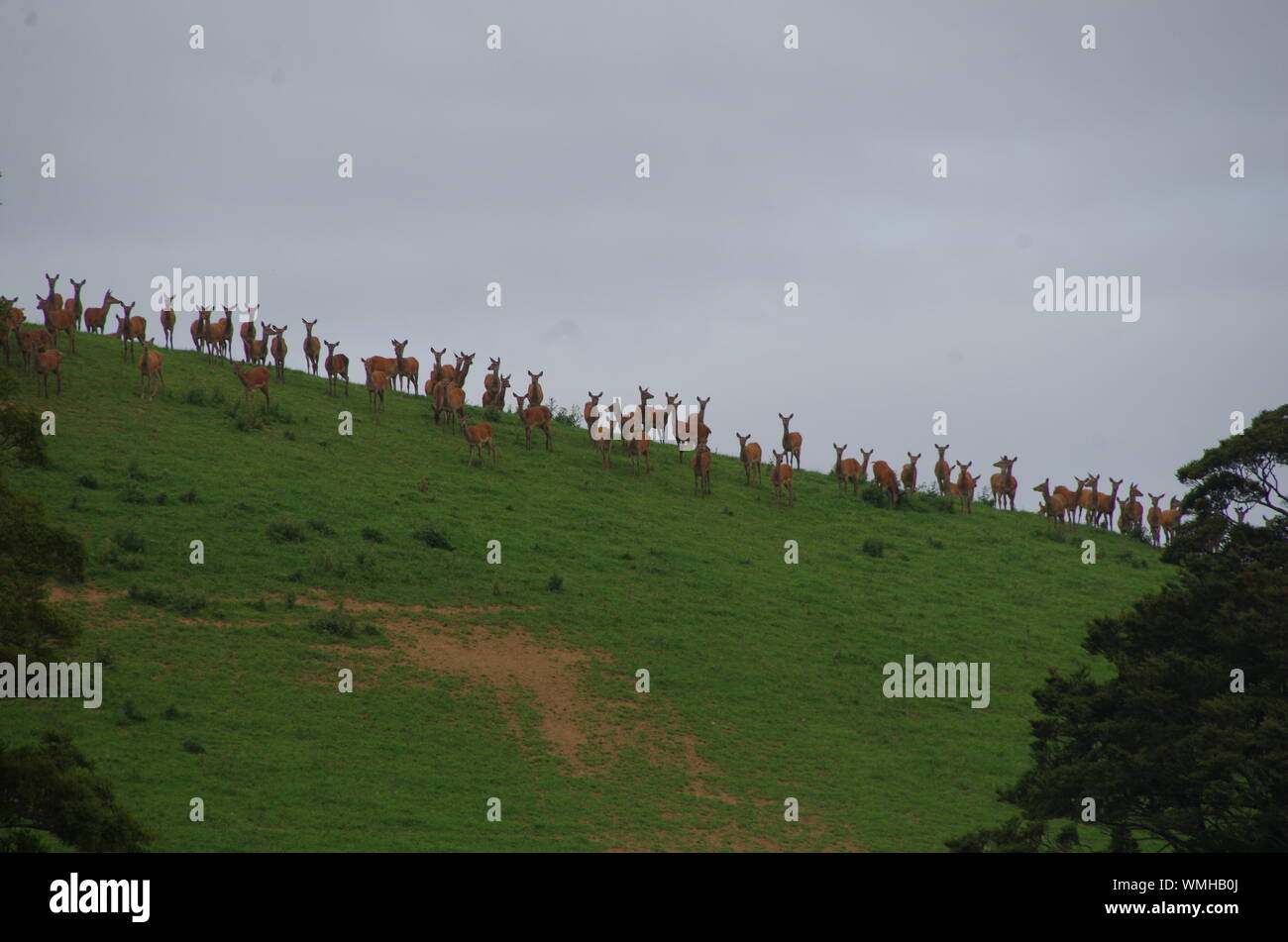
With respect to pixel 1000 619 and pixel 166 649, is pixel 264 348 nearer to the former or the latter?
pixel 166 649

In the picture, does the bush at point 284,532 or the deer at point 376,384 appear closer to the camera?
the bush at point 284,532

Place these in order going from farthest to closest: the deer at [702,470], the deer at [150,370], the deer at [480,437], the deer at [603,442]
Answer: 1. the deer at [603,442]
2. the deer at [702,470]
3. the deer at [480,437]
4. the deer at [150,370]

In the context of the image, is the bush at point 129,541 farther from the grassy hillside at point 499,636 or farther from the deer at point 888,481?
the deer at point 888,481

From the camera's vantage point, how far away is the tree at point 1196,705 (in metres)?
20.6

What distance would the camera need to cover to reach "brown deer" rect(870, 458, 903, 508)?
55872 mm

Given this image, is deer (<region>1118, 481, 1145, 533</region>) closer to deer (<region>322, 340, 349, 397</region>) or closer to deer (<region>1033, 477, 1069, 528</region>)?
deer (<region>1033, 477, 1069, 528</region>)

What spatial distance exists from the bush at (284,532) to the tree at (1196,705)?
69.4 ft

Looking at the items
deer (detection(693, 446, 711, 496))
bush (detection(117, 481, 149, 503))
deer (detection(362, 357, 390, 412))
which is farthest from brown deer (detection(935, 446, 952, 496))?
bush (detection(117, 481, 149, 503))

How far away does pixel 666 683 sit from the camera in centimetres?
3428

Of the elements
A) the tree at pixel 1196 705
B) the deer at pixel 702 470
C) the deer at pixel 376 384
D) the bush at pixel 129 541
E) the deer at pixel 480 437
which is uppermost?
the deer at pixel 376 384

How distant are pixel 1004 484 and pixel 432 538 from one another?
31734 mm

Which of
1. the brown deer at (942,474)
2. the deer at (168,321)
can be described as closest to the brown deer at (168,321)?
the deer at (168,321)
